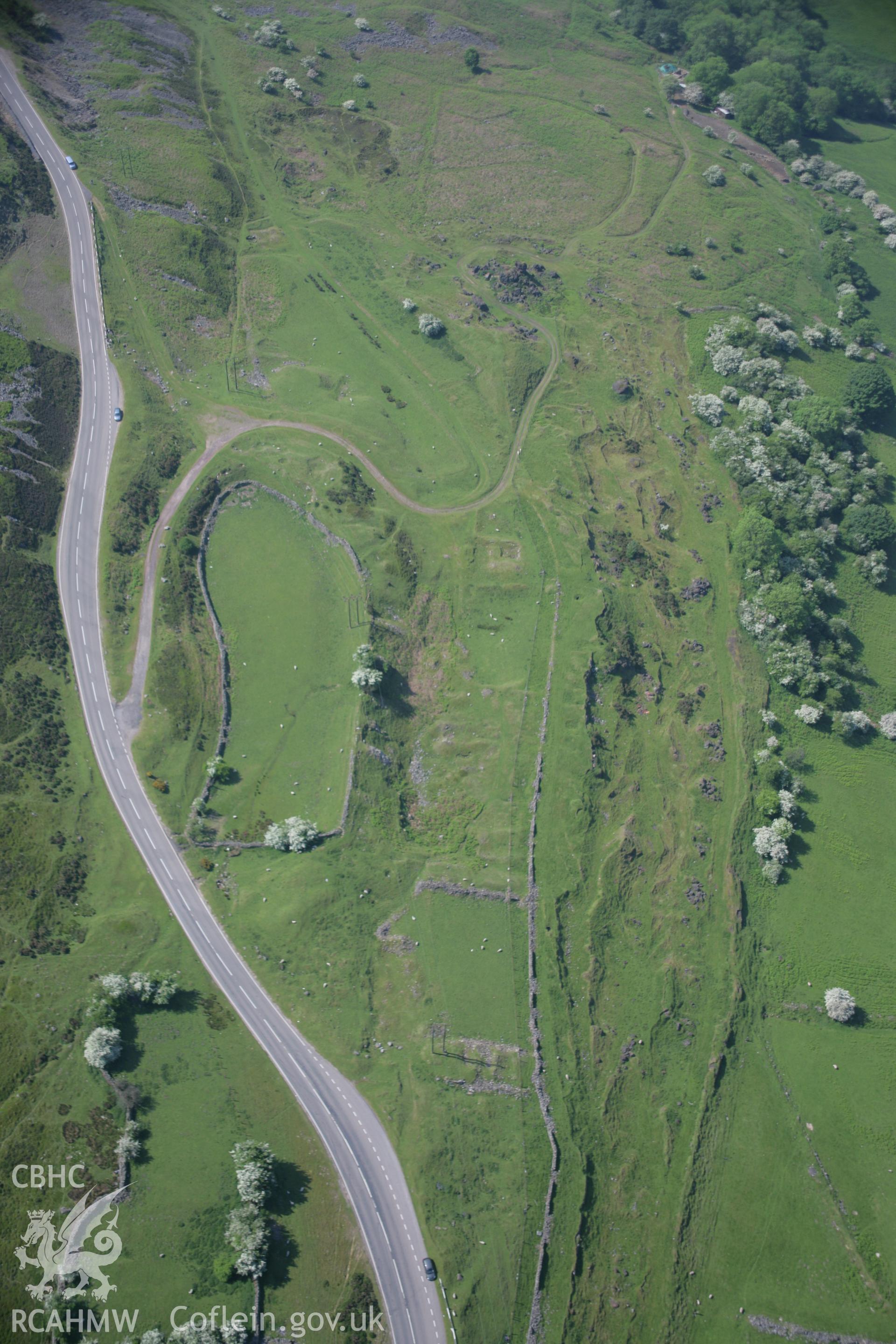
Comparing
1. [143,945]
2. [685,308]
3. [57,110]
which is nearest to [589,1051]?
[143,945]

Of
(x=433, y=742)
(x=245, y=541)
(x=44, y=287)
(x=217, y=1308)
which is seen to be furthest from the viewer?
(x=44, y=287)

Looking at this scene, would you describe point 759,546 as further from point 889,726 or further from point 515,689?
point 515,689

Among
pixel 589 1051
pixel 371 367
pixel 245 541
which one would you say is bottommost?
pixel 589 1051

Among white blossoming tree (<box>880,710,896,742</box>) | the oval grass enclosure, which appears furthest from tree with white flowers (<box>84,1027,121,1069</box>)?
white blossoming tree (<box>880,710,896,742</box>)

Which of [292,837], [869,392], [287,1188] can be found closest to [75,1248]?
[287,1188]

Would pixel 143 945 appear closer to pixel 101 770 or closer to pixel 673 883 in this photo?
pixel 101 770

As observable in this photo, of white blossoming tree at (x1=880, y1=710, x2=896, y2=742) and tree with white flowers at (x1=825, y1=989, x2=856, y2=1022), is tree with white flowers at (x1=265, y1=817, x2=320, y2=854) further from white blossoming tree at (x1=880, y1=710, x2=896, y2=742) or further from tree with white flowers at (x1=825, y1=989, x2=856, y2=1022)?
white blossoming tree at (x1=880, y1=710, x2=896, y2=742)

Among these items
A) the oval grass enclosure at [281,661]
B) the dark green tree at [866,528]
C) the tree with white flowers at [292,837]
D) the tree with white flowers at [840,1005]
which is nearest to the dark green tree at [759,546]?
the dark green tree at [866,528]

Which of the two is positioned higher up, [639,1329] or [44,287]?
[44,287]
